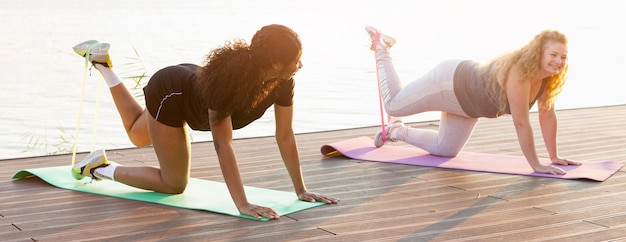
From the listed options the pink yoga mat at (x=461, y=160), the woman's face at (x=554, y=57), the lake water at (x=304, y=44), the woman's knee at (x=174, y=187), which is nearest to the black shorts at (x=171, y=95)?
the woman's knee at (x=174, y=187)

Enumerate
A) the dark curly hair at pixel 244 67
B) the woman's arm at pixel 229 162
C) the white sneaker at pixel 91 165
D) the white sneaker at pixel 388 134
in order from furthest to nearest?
the white sneaker at pixel 388 134 < the white sneaker at pixel 91 165 < the woman's arm at pixel 229 162 < the dark curly hair at pixel 244 67

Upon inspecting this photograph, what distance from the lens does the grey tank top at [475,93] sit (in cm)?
456

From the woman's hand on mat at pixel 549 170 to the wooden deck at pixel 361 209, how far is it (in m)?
0.08

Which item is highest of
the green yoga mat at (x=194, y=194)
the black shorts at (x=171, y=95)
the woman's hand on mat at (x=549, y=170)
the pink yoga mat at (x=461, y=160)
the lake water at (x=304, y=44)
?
the black shorts at (x=171, y=95)

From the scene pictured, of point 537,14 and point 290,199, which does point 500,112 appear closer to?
point 290,199

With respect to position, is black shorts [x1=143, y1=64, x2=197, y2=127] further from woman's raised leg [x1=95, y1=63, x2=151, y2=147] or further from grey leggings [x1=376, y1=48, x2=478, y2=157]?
grey leggings [x1=376, y1=48, x2=478, y2=157]

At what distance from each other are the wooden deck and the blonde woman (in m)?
0.32

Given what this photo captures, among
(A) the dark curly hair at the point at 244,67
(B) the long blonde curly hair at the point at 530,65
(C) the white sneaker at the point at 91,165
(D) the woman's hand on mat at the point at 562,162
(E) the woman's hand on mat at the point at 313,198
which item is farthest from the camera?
(D) the woman's hand on mat at the point at 562,162

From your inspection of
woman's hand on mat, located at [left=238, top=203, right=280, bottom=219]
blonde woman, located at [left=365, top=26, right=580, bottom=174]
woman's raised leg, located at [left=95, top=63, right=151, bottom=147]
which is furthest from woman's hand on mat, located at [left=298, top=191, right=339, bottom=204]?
blonde woman, located at [left=365, top=26, right=580, bottom=174]

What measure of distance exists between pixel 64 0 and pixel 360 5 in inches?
434

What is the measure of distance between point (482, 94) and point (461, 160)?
465mm

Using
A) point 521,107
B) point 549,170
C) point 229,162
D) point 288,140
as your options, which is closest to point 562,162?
point 549,170

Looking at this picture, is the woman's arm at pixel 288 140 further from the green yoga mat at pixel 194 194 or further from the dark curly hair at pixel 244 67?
the dark curly hair at pixel 244 67

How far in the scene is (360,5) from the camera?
33938mm
